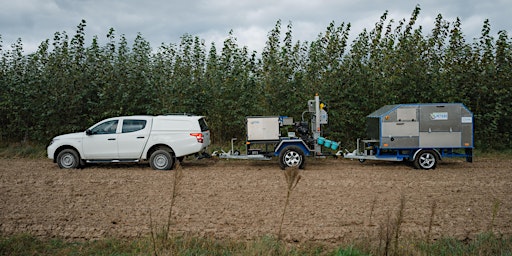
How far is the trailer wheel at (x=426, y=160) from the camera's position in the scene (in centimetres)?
1359

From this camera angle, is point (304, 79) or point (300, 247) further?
point (304, 79)

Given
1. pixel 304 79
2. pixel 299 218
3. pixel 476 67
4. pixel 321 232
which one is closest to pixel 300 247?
pixel 321 232

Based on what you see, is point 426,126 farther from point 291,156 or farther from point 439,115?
point 291,156

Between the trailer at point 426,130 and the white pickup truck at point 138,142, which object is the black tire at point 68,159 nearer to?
the white pickup truck at point 138,142

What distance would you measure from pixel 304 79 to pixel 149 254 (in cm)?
1325

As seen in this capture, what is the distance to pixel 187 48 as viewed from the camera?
19.9 metres

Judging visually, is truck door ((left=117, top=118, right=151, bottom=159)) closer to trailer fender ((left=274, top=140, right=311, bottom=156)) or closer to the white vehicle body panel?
the white vehicle body panel

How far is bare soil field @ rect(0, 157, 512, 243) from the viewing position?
21.7 ft

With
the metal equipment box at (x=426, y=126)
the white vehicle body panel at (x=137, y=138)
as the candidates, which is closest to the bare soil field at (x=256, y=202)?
the white vehicle body panel at (x=137, y=138)

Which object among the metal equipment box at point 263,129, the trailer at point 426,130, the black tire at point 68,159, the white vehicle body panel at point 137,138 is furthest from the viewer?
the black tire at point 68,159

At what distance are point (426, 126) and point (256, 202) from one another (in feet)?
24.4

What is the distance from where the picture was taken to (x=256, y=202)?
852 centimetres

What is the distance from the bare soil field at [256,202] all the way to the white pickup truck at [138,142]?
20.9 inches

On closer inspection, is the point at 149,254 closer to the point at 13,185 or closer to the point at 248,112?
the point at 13,185
